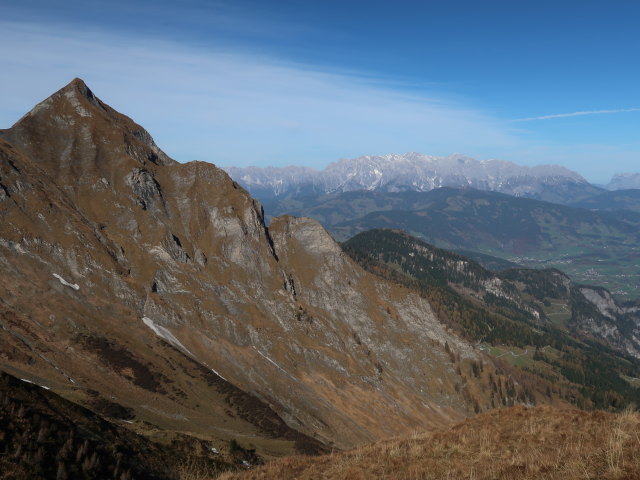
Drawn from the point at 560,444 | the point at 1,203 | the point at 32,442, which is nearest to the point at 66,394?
the point at 32,442

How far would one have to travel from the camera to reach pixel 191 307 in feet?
406

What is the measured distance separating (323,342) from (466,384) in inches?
2252

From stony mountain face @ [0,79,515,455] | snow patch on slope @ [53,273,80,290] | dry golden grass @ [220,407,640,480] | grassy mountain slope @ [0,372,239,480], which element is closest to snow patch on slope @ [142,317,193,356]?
stony mountain face @ [0,79,515,455]

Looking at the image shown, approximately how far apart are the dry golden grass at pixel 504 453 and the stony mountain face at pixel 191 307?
47265 mm

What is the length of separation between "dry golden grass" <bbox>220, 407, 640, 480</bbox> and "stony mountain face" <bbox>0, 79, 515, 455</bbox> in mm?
47265

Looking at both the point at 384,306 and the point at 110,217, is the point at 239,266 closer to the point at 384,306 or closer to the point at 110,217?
the point at 110,217

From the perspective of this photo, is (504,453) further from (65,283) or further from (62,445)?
(65,283)

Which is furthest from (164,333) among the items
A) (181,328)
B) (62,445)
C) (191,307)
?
(62,445)

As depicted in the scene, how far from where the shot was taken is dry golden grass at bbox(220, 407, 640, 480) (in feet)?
46.9

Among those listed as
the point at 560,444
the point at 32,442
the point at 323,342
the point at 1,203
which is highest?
the point at 1,203

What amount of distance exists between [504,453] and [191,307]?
→ 114 m

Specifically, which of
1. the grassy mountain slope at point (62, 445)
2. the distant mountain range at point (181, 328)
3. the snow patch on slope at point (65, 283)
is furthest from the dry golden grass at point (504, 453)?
the snow patch on slope at point (65, 283)

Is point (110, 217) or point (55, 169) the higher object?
point (55, 169)

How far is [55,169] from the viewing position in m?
134
